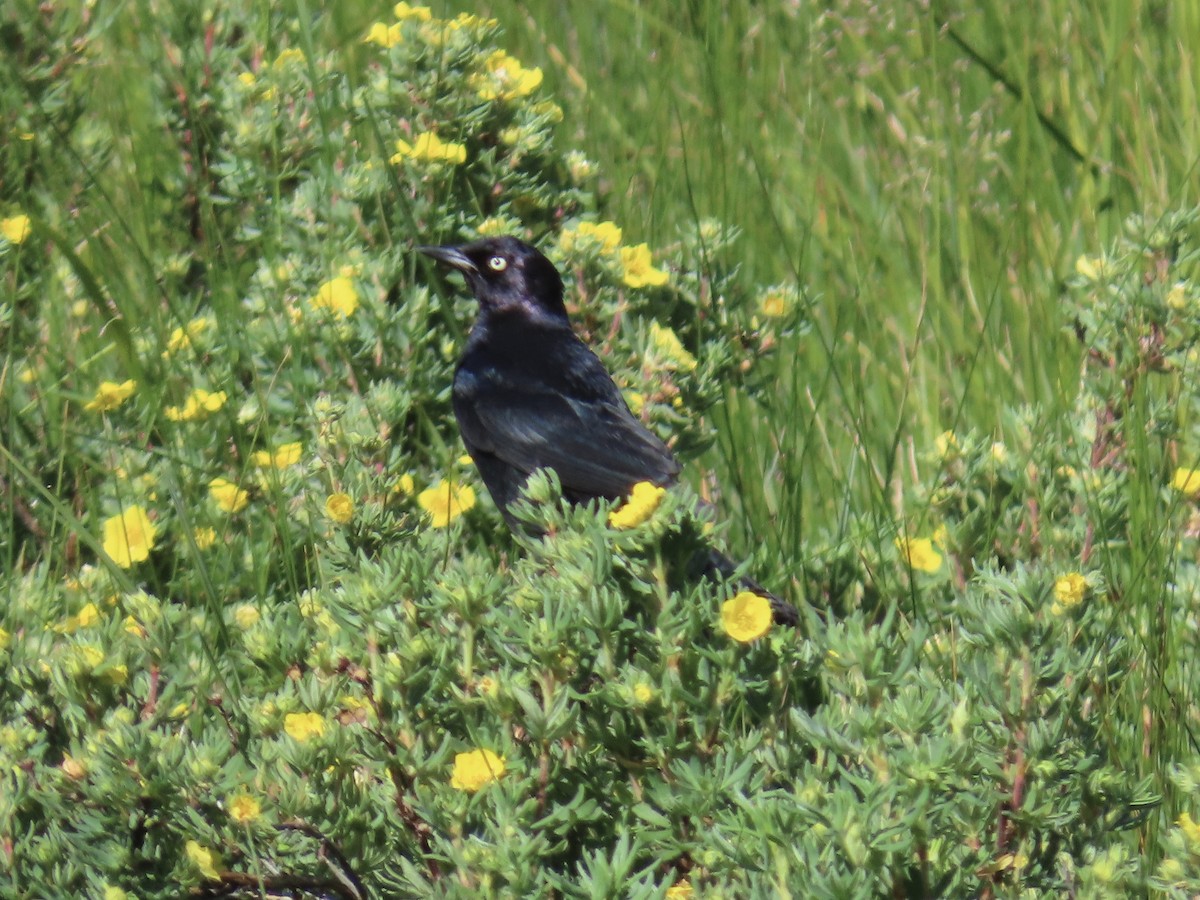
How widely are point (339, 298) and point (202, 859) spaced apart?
1556 mm

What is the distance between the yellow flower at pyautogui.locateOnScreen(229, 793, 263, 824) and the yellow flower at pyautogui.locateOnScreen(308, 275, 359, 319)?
4.90 feet

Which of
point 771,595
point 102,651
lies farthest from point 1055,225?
point 102,651

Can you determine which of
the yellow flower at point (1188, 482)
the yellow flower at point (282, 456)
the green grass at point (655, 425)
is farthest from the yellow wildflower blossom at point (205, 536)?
the yellow flower at point (1188, 482)

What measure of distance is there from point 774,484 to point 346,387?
97cm

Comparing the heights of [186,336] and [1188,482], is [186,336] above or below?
above

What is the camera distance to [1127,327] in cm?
267

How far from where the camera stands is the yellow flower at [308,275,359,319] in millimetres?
A: 3045

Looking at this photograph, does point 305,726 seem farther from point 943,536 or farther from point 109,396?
point 109,396

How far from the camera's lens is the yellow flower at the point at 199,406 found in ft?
9.34

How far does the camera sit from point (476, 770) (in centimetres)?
166

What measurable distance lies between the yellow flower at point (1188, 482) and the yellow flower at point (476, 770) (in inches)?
56.7

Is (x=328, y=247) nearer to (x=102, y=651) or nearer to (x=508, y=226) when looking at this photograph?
(x=508, y=226)

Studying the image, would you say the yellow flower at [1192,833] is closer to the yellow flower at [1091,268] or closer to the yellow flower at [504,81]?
the yellow flower at [1091,268]

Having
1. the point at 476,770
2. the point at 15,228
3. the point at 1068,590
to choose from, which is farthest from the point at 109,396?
the point at 1068,590
